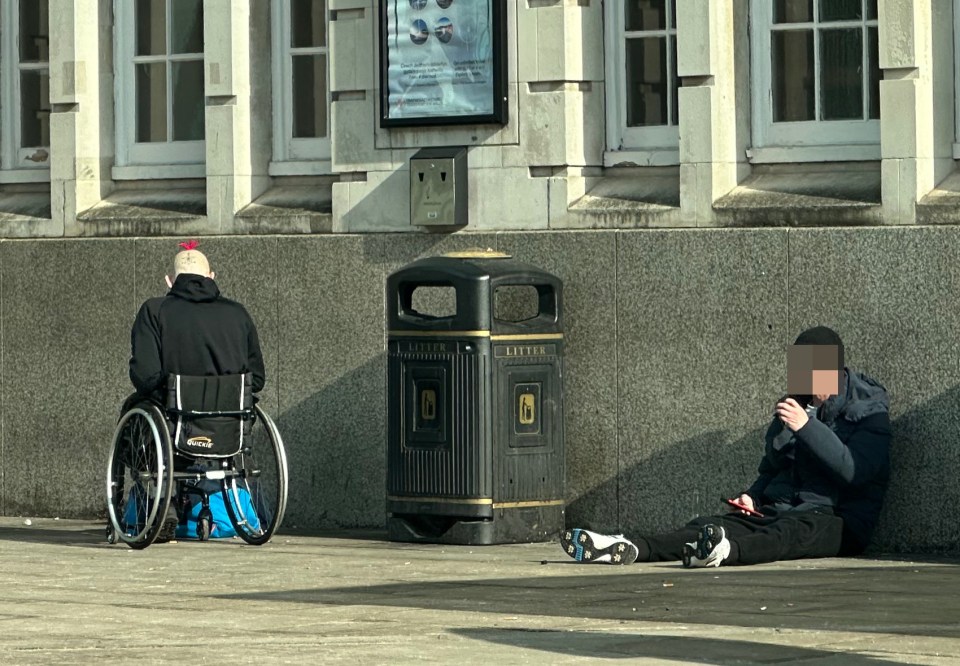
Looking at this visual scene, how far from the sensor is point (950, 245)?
463 inches

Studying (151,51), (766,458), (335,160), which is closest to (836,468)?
(766,458)

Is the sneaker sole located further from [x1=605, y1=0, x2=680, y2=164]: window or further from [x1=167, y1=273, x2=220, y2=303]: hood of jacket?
[x1=167, y1=273, x2=220, y2=303]: hood of jacket

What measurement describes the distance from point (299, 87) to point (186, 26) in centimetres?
97

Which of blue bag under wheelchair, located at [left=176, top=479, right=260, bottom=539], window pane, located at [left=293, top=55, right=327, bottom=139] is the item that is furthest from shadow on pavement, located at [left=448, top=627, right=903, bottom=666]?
window pane, located at [left=293, top=55, right=327, bottom=139]

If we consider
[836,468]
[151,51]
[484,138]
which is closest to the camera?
[836,468]

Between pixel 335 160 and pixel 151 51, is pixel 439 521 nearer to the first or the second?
pixel 335 160

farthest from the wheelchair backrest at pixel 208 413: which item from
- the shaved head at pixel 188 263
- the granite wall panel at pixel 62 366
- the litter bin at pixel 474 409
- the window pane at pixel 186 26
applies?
the window pane at pixel 186 26

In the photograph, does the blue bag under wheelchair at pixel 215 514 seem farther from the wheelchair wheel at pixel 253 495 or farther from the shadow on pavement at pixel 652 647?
the shadow on pavement at pixel 652 647

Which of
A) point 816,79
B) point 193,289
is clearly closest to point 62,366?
point 193,289

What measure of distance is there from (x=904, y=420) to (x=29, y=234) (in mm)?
6234

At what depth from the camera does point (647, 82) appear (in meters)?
13.3

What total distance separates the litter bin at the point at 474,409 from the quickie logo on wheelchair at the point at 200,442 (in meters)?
1.03

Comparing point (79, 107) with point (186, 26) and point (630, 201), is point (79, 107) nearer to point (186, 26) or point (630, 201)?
point (186, 26)

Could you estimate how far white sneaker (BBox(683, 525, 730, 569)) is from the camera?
35.2 ft
